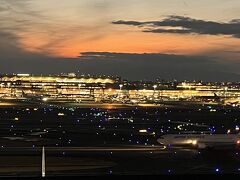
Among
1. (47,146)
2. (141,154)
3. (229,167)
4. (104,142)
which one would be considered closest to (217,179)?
(229,167)

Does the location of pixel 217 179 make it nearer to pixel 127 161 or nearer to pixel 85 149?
pixel 127 161

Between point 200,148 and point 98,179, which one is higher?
point 98,179

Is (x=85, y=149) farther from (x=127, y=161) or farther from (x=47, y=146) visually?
(x=127, y=161)

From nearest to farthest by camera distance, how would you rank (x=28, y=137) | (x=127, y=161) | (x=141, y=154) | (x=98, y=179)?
1. (x=98, y=179)
2. (x=127, y=161)
3. (x=141, y=154)
4. (x=28, y=137)

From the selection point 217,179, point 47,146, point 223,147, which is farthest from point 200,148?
point 217,179

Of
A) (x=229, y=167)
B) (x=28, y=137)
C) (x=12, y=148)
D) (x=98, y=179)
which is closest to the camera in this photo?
(x=98, y=179)

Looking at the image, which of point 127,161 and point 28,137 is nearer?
point 127,161
